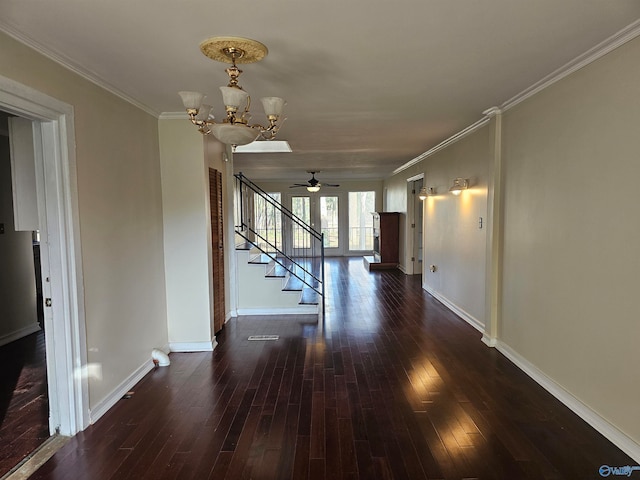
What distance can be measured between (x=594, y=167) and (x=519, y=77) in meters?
0.89

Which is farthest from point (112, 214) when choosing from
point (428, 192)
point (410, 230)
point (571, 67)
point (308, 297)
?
point (410, 230)

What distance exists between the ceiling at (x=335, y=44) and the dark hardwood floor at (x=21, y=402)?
241cm

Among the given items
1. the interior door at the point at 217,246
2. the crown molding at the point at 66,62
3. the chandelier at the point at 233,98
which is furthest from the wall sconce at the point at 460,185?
the crown molding at the point at 66,62

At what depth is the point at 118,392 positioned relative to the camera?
9.71ft

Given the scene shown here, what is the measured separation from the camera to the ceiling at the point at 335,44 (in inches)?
71.9

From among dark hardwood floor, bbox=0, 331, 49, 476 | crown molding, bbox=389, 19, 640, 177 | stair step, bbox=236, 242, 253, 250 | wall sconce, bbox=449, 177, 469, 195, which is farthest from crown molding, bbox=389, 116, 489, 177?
dark hardwood floor, bbox=0, 331, 49, 476

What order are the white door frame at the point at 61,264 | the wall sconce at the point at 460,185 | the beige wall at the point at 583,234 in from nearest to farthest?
the beige wall at the point at 583,234
the white door frame at the point at 61,264
the wall sconce at the point at 460,185

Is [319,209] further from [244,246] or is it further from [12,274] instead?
[12,274]

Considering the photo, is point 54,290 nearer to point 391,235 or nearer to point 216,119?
point 216,119

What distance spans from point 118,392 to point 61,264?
3.94 feet

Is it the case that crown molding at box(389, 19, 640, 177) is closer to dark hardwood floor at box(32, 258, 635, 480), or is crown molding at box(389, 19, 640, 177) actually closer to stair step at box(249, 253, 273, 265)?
dark hardwood floor at box(32, 258, 635, 480)

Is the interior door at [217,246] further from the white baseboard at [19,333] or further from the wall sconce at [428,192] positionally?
the wall sconce at [428,192]

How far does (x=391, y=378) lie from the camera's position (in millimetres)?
3270

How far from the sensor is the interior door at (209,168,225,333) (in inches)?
169
